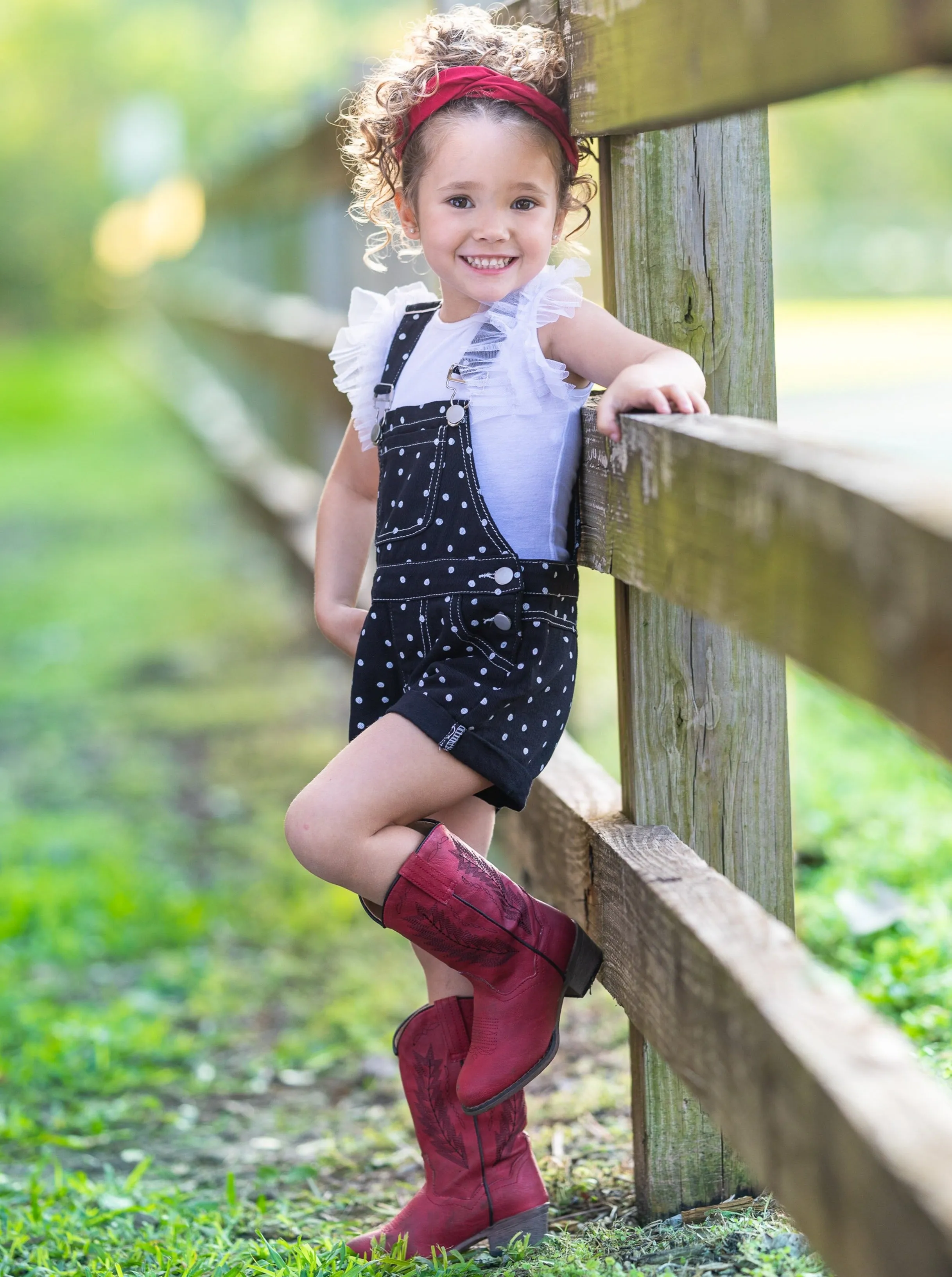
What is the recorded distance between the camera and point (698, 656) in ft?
6.56

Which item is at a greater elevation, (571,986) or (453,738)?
(453,738)

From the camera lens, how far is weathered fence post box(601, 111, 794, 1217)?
1894 mm

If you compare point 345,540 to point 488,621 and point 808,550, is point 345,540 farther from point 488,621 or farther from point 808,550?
point 808,550

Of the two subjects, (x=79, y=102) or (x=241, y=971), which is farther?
(x=79, y=102)

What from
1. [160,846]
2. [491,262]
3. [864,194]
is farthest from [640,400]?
[864,194]

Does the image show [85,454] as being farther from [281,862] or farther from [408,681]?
[408,681]

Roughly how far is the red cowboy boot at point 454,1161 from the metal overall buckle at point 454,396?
786 mm

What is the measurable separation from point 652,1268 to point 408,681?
799 millimetres

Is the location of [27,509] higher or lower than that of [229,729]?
higher

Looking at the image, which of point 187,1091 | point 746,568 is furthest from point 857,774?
point 746,568

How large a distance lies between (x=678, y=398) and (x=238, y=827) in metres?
2.74

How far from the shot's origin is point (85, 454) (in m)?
12.5

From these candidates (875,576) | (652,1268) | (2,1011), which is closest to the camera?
(875,576)

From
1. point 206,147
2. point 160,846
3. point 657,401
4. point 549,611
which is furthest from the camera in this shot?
point 206,147
